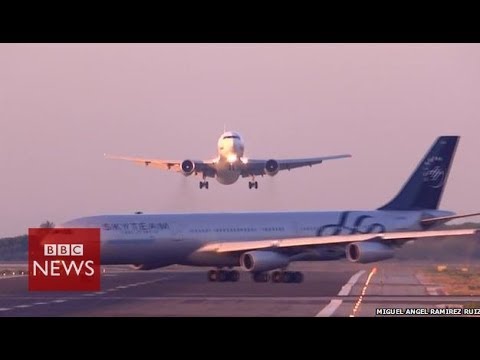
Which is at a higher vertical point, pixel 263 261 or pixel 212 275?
pixel 263 261

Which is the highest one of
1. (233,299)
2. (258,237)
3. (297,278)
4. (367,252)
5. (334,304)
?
(258,237)

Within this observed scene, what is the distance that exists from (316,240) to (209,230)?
498cm

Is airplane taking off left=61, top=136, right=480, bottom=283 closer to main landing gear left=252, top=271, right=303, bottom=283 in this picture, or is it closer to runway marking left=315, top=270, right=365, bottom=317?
main landing gear left=252, top=271, right=303, bottom=283

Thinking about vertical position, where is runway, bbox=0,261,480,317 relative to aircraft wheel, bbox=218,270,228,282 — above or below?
below

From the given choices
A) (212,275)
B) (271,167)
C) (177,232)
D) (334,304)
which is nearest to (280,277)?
(212,275)

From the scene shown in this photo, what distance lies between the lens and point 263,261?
40.9 m

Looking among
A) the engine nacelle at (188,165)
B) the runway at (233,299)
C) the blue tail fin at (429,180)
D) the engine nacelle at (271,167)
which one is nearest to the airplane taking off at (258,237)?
the blue tail fin at (429,180)

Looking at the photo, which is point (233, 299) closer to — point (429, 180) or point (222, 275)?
point (222, 275)

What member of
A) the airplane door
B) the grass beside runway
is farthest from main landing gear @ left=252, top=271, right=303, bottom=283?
the grass beside runway

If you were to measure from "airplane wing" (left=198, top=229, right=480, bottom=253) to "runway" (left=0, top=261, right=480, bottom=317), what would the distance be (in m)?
1.46

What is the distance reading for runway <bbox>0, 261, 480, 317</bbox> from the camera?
77.5 feet

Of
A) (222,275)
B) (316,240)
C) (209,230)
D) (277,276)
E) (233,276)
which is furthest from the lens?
(209,230)

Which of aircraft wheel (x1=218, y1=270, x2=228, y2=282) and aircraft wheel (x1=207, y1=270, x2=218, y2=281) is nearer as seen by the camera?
aircraft wheel (x1=218, y1=270, x2=228, y2=282)

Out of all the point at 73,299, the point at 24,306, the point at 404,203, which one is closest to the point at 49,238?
the point at 24,306
